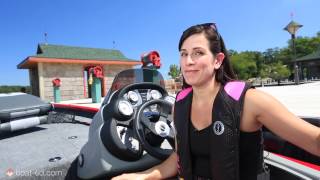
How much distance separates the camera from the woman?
1.03 meters

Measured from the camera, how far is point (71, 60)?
21.8 m

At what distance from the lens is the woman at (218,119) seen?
1033 mm

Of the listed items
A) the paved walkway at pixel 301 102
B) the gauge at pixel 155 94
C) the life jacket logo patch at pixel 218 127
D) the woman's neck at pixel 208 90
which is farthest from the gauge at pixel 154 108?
the paved walkway at pixel 301 102

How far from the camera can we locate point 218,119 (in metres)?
1.14

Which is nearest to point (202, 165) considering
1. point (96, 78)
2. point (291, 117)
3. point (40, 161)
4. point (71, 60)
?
point (291, 117)

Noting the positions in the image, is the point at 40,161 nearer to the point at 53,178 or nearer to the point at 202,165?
the point at 53,178

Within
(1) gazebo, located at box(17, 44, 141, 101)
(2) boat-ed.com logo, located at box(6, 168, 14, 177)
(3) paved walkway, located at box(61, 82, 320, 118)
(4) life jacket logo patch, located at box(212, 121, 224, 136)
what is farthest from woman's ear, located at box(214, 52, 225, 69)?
(1) gazebo, located at box(17, 44, 141, 101)

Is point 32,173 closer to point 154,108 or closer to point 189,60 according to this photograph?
point 154,108

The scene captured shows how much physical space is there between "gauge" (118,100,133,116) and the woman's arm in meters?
0.92

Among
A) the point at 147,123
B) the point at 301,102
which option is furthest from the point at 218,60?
the point at 301,102

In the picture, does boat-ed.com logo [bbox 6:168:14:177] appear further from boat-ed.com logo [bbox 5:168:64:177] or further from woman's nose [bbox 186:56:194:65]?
woman's nose [bbox 186:56:194:65]

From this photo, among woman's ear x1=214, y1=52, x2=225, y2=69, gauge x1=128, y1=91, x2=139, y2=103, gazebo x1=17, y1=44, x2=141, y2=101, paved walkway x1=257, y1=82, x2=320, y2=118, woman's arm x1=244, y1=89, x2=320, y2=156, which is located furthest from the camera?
gazebo x1=17, y1=44, x2=141, y2=101

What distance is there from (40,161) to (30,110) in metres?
1.10

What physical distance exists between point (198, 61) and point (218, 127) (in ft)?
0.94
